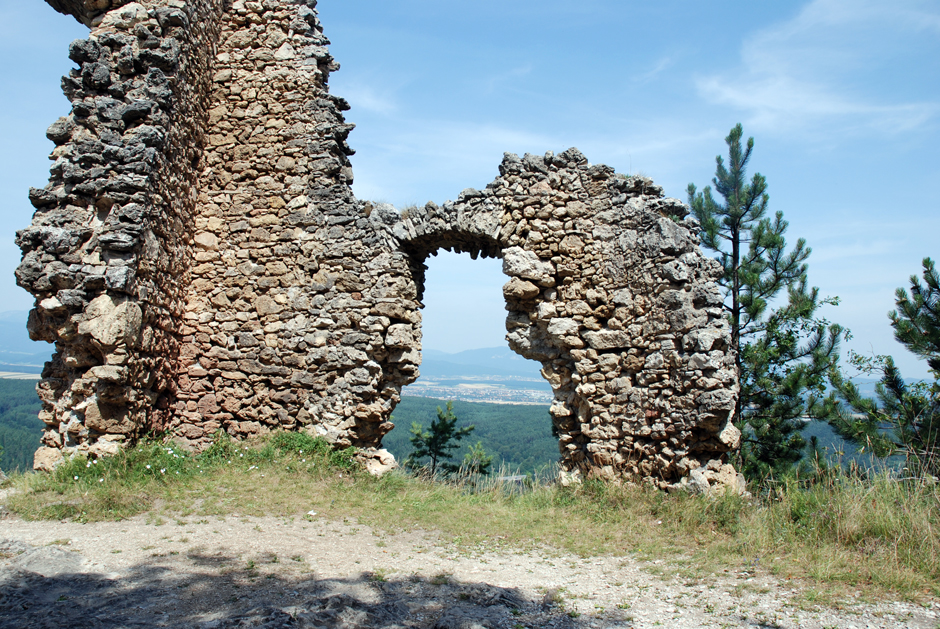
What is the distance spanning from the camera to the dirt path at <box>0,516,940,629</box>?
3.23m

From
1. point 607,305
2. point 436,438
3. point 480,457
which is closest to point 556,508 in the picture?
point 607,305

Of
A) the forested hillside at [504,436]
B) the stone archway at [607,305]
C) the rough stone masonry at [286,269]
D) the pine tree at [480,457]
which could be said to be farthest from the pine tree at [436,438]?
the forested hillside at [504,436]

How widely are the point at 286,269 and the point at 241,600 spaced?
5197 mm

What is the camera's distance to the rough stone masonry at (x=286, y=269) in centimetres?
660

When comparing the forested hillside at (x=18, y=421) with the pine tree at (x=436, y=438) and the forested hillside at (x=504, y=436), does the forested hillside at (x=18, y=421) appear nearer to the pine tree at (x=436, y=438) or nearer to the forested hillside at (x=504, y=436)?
the pine tree at (x=436, y=438)

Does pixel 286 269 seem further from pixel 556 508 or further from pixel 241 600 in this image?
pixel 241 600

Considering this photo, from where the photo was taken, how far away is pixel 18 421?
137 ft

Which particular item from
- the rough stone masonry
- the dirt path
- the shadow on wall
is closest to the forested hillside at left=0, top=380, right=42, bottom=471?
the rough stone masonry

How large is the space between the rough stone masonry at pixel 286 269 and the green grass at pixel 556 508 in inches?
19.2

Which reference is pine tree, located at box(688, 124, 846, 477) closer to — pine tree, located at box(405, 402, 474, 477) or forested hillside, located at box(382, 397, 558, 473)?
pine tree, located at box(405, 402, 474, 477)

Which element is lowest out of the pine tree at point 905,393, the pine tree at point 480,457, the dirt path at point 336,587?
the pine tree at point 480,457

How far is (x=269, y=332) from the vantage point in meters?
7.86

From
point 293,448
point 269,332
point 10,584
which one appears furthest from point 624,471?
point 10,584

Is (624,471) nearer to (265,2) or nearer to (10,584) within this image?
(10,584)
